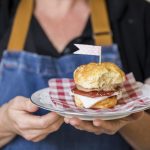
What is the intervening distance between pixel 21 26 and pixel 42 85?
16cm

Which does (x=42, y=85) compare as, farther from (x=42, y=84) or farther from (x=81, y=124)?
(x=81, y=124)

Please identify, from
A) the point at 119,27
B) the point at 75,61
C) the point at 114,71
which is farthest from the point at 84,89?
the point at 119,27

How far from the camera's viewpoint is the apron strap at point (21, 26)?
3.10 feet

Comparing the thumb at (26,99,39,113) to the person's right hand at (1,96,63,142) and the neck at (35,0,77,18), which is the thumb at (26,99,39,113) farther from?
the neck at (35,0,77,18)

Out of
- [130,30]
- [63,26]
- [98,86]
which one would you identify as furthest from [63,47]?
[98,86]

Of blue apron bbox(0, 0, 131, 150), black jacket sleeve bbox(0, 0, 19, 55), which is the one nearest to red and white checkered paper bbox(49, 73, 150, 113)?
blue apron bbox(0, 0, 131, 150)

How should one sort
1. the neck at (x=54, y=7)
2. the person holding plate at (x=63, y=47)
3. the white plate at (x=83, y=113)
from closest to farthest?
the white plate at (x=83, y=113)
the person holding plate at (x=63, y=47)
the neck at (x=54, y=7)

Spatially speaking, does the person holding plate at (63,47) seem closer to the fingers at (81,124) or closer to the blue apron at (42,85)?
the blue apron at (42,85)

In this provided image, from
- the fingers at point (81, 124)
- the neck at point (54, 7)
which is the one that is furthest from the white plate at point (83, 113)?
the neck at point (54, 7)

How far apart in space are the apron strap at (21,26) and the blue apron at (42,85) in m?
0.02

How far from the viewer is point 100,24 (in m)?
0.98

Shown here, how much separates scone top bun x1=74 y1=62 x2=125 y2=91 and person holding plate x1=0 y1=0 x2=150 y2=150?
156 millimetres

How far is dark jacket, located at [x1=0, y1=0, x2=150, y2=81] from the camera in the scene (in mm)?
981

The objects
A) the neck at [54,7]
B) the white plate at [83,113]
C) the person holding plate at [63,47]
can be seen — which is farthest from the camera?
the neck at [54,7]
